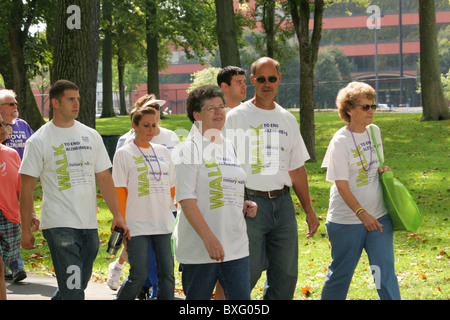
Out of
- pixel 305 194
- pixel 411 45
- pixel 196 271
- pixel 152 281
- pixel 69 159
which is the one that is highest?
pixel 411 45

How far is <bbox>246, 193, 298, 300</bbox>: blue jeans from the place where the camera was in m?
5.25

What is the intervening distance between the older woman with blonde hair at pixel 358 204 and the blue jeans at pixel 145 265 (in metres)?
1.47

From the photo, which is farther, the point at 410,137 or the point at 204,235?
the point at 410,137

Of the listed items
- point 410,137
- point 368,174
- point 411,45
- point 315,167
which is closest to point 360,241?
point 368,174

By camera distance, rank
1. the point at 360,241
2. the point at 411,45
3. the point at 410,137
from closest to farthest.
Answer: the point at 360,241
the point at 410,137
the point at 411,45

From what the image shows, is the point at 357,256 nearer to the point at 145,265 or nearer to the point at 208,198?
the point at 208,198

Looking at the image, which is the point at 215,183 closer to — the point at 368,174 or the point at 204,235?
the point at 204,235

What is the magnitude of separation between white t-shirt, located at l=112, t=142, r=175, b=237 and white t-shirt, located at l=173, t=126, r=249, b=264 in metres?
1.52

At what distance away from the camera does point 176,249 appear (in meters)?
4.56

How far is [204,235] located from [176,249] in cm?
34

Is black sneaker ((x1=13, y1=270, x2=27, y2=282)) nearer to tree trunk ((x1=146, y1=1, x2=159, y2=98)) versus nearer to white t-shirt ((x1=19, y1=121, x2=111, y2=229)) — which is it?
white t-shirt ((x1=19, y1=121, x2=111, y2=229))

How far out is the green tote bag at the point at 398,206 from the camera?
5285mm

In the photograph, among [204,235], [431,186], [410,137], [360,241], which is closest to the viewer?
[204,235]

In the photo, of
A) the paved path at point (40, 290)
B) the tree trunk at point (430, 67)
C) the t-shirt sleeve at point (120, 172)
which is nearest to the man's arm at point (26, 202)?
the t-shirt sleeve at point (120, 172)
